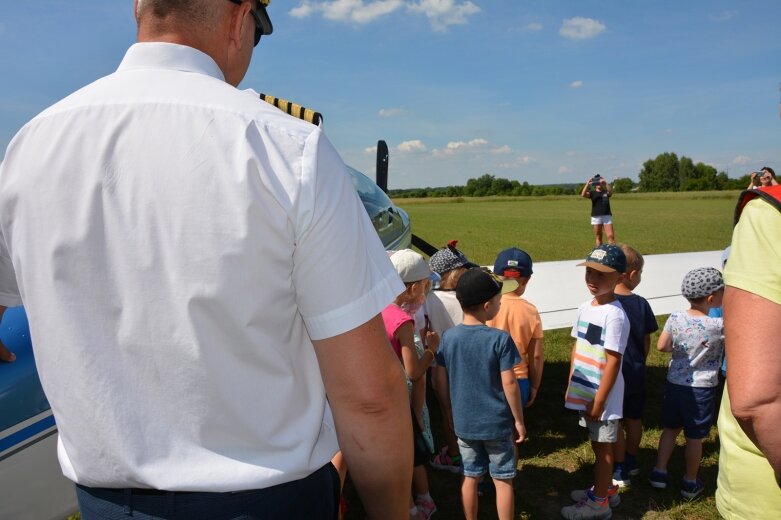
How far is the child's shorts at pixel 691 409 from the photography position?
11.8 ft

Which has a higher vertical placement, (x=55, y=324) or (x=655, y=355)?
→ (x=55, y=324)

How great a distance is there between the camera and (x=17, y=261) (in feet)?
3.67

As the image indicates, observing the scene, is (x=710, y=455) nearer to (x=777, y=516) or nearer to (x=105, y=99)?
(x=777, y=516)

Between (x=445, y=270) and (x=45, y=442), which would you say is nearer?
(x=45, y=442)

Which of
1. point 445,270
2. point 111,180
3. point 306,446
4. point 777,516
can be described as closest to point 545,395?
point 445,270

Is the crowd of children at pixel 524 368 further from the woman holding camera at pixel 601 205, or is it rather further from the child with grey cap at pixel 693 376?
the woman holding camera at pixel 601 205

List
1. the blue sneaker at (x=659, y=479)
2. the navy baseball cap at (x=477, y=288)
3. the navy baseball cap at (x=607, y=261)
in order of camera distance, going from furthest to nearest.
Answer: the blue sneaker at (x=659, y=479)
the navy baseball cap at (x=607, y=261)
the navy baseball cap at (x=477, y=288)

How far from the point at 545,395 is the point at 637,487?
1.52 meters

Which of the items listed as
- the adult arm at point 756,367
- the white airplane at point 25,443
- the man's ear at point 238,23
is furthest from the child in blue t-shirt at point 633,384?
the man's ear at point 238,23

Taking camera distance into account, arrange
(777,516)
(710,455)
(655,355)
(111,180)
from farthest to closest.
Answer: (655,355), (710,455), (777,516), (111,180)

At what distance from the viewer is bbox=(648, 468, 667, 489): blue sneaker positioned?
3.69m

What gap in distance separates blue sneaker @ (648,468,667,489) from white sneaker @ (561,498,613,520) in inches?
19.6

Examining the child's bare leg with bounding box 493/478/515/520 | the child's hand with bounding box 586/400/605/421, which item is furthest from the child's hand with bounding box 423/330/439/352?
the child's hand with bounding box 586/400/605/421

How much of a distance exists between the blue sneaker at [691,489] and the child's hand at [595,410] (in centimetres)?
82
